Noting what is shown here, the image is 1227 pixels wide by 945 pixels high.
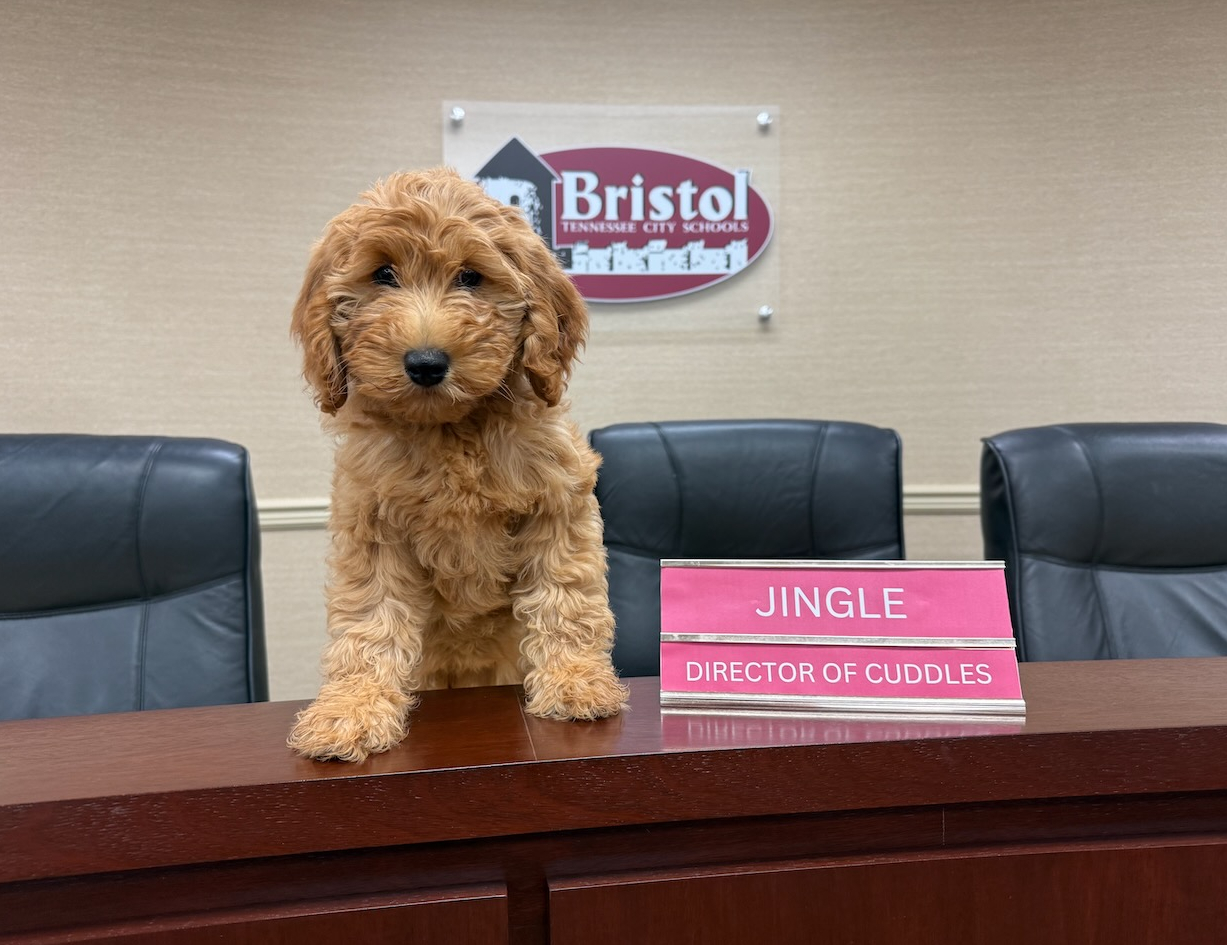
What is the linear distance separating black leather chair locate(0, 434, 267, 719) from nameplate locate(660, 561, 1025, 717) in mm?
958

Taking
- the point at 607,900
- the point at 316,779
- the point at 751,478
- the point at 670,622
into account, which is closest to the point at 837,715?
the point at 670,622

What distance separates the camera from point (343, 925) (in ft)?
2.25

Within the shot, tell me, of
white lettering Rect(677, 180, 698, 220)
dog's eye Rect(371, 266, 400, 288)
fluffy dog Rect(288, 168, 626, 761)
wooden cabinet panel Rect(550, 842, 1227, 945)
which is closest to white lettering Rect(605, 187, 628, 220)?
white lettering Rect(677, 180, 698, 220)

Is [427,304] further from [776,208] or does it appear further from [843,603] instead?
[776,208]

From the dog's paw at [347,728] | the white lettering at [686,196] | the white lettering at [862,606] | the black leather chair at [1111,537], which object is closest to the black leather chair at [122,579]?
the dog's paw at [347,728]

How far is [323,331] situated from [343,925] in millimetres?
574

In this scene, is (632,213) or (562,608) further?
(632,213)

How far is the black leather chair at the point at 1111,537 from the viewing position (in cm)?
157

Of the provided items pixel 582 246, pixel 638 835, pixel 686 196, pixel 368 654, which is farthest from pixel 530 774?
pixel 686 196

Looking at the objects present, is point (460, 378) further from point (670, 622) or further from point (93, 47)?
point (93, 47)

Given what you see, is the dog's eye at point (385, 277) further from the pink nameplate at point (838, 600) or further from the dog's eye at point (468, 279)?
the pink nameplate at point (838, 600)

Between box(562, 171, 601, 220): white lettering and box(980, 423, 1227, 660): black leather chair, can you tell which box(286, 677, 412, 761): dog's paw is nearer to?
box(980, 423, 1227, 660): black leather chair

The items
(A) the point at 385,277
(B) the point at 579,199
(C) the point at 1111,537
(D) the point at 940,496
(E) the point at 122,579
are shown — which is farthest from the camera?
(D) the point at 940,496

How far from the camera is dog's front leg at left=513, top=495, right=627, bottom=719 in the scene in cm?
89
